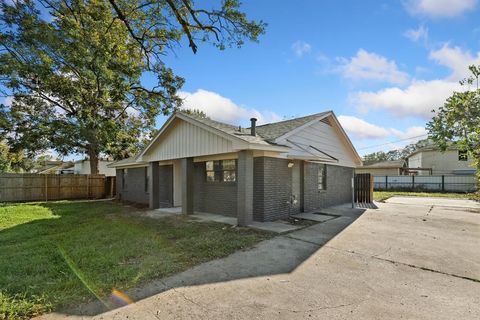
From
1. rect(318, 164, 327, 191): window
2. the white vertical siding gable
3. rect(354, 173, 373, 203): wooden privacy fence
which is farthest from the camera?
rect(354, 173, 373, 203): wooden privacy fence

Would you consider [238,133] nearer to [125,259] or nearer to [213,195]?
[213,195]

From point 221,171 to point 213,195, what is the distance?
3.77 feet

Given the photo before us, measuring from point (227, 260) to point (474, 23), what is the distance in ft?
39.8

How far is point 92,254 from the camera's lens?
554 centimetres

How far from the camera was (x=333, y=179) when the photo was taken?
1366 centimetres

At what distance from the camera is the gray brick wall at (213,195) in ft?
32.3

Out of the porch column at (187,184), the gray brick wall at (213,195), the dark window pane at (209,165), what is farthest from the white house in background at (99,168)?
the dark window pane at (209,165)

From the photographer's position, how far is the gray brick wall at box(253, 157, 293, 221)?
878 cm

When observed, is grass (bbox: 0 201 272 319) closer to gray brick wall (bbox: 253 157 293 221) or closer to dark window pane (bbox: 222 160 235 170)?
gray brick wall (bbox: 253 157 293 221)

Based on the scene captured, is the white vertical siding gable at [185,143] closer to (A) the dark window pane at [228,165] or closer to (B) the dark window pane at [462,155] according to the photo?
(A) the dark window pane at [228,165]

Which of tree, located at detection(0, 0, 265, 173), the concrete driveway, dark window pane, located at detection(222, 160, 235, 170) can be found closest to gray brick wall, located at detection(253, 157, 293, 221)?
dark window pane, located at detection(222, 160, 235, 170)

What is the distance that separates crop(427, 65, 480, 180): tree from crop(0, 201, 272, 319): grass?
1876 cm

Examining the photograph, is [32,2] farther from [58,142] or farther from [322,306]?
[58,142]

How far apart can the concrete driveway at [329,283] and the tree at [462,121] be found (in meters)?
15.0
